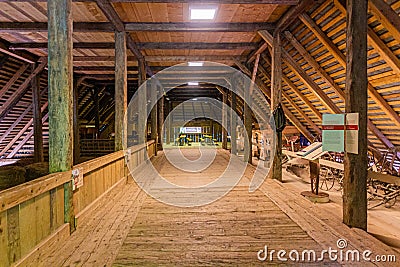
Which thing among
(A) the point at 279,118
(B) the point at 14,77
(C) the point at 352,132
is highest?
(B) the point at 14,77

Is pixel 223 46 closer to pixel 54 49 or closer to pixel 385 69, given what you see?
pixel 385 69

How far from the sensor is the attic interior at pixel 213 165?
2639 millimetres

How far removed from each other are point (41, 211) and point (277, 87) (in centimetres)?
432

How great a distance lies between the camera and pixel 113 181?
4.84m

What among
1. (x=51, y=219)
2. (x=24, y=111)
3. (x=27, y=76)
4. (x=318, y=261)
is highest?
(x=27, y=76)

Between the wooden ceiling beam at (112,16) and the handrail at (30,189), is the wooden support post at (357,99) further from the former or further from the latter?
the wooden ceiling beam at (112,16)

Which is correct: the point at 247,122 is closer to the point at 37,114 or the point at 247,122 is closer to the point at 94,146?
the point at 37,114

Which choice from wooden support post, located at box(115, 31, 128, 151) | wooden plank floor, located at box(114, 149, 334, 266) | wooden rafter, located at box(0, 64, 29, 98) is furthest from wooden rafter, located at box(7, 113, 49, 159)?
wooden plank floor, located at box(114, 149, 334, 266)

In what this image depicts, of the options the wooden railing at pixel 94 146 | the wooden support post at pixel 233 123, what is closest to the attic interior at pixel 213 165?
the wooden support post at pixel 233 123

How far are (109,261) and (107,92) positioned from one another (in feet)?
43.2

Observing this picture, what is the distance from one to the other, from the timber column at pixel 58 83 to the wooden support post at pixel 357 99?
8.69 feet

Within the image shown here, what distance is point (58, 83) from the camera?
2.86 meters

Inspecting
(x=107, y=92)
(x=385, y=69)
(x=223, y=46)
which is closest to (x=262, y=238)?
(x=385, y=69)

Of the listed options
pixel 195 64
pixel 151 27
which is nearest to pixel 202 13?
pixel 151 27
